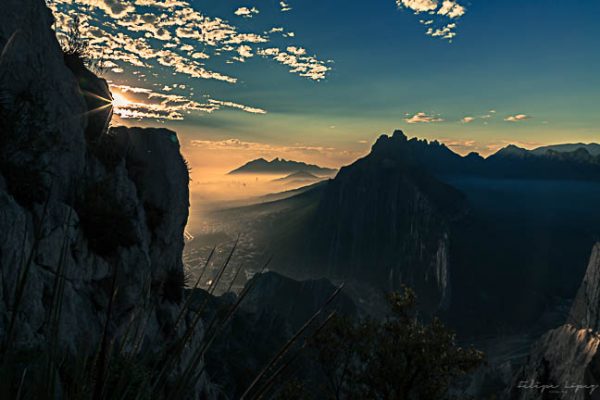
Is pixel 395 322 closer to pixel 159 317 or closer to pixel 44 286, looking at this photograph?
pixel 159 317

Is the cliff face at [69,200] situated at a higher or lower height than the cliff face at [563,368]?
higher

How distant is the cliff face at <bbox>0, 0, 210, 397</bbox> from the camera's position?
30.9 feet

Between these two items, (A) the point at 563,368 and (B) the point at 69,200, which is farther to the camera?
(A) the point at 563,368

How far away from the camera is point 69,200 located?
1404 centimetres

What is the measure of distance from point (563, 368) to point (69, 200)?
105 ft

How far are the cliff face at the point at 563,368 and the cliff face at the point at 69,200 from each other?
896 inches

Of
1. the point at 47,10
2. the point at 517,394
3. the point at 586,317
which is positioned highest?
the point at 47,10

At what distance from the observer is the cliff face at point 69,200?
30.9ft

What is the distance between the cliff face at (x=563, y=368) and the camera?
72.3ft

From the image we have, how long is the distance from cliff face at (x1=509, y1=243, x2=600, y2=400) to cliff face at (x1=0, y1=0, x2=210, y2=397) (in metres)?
22.8

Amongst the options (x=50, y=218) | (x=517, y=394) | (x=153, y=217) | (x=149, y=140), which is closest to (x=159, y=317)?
(x=153, y=217)

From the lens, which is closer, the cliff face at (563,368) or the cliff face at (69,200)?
the cliff face at (69,200)

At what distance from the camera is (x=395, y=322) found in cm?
2103

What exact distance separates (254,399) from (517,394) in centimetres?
3752
